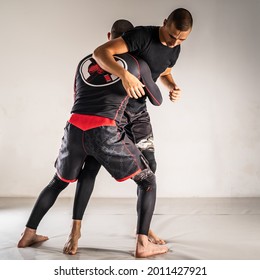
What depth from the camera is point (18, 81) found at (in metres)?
4.10

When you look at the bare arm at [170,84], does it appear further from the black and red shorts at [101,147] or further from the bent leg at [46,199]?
the bent leg at [46,199]

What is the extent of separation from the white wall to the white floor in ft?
0.80

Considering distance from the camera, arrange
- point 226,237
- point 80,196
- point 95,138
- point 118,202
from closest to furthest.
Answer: point 95,138 < point 80,196 < point 226,237 < point 118,202

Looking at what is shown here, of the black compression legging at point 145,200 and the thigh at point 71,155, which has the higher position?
the thigh at point 71,155

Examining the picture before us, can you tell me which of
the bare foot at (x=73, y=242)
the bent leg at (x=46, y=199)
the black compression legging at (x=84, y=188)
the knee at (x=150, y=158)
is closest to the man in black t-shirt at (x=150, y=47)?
the knee at (x=150, y=158)

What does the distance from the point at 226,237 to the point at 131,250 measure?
0.60m

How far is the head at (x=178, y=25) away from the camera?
7.00 ft

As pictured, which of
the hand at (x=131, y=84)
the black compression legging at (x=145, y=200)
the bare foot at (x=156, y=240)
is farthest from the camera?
the bare foot at (x=156, y=240)

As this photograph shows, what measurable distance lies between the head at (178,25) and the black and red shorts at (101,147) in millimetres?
508

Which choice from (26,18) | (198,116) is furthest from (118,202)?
(26,18)

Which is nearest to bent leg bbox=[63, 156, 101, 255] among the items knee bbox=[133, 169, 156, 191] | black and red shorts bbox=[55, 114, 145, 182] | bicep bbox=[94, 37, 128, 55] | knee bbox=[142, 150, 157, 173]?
black and red shorts bbox=[55, 114, 145, 182]

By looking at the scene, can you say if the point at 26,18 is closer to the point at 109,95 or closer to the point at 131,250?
the point at 109,95

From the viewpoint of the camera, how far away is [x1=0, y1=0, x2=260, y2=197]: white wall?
4.01 metres

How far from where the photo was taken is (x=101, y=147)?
6.99 feet
